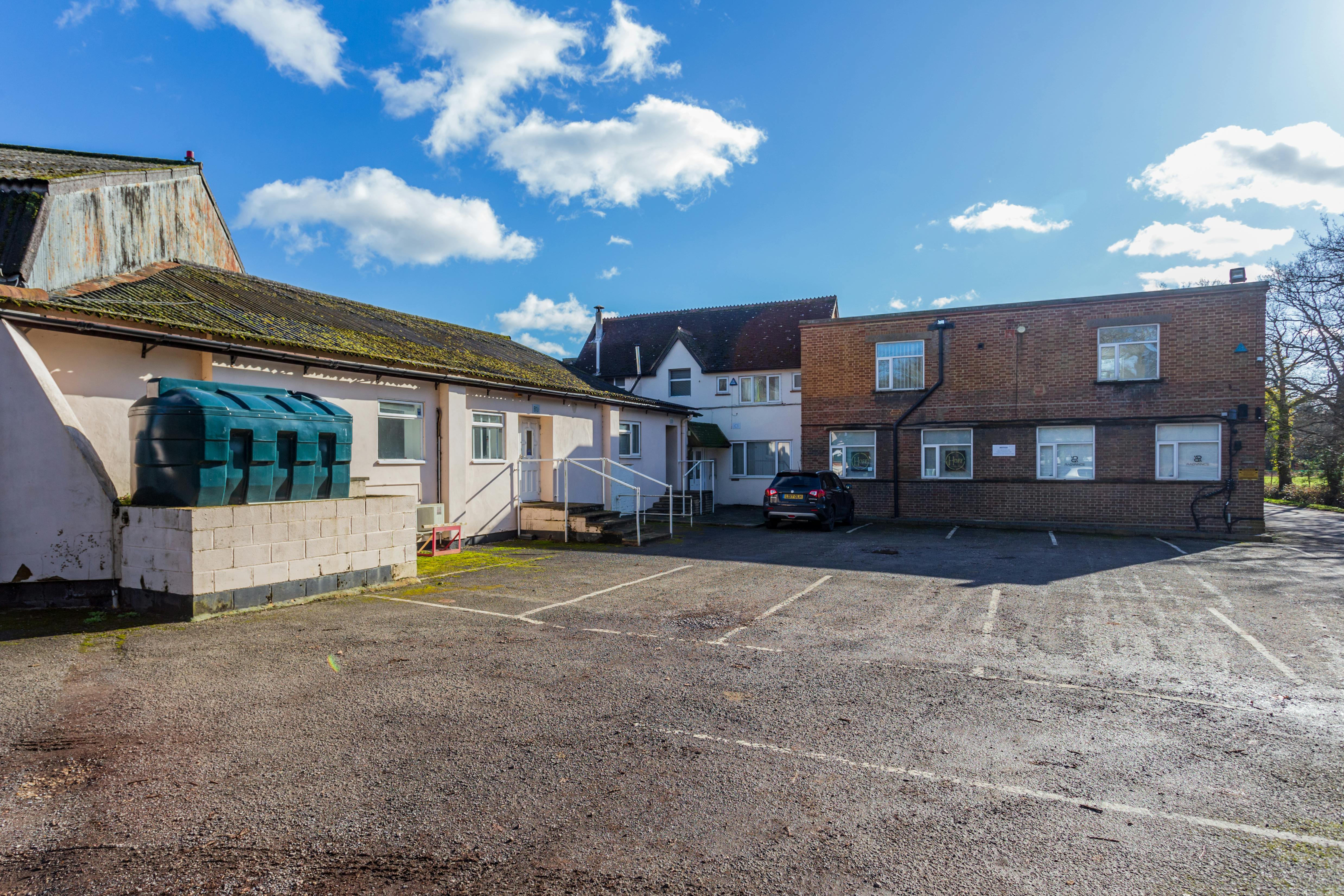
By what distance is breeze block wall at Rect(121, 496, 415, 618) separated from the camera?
753 cm

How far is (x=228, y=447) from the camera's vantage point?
7934 millimetres

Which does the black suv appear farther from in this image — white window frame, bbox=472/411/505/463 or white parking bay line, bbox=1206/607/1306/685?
white parking bay line, bbox=1206/607/1306/685

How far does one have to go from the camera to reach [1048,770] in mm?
4234

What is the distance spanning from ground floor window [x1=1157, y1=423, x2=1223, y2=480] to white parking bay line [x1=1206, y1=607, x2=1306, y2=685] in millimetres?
11719

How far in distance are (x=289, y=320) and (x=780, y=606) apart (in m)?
10.4

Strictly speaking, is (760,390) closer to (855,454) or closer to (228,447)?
(855,454)

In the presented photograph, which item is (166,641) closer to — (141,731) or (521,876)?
(141,731)

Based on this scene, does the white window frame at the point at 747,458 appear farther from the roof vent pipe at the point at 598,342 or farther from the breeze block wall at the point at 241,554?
the breeze block wall at the point at 241,554

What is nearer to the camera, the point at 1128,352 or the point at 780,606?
the point at 780,606

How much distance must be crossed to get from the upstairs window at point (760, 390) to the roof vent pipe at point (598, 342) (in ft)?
22.2

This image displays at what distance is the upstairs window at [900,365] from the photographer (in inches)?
848

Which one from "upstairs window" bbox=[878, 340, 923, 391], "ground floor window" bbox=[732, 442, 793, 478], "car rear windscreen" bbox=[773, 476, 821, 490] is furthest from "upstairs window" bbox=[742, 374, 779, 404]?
"car rear windscreen" bbox=[773, 476, 821, 490]

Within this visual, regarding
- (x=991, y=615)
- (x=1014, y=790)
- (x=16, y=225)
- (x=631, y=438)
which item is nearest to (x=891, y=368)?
(x=631, y=438)

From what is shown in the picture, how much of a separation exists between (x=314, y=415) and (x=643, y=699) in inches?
250
